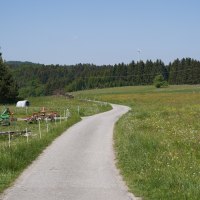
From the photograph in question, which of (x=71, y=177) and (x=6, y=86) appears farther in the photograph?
(x=6, y=86)

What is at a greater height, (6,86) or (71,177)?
(6,86)

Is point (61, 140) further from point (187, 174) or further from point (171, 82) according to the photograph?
point (171, 82)

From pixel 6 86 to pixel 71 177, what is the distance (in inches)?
3089

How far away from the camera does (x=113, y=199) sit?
34.0 feet

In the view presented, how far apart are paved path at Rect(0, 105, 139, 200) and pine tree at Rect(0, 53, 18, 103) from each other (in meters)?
70.0

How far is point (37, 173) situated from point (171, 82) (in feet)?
618

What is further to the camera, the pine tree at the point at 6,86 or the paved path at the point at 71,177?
the pine tree at the point at 6,86

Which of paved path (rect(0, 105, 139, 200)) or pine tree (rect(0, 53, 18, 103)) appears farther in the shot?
pine tree (rect(0, 53, 18, 103))

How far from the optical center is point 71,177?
43.5 feet

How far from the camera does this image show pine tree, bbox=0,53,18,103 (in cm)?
8943

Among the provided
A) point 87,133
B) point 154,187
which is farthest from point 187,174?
point 87,133

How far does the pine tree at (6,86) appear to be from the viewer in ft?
293

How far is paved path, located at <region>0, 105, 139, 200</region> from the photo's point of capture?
10.9 meters

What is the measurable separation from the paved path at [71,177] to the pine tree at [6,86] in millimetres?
69957
